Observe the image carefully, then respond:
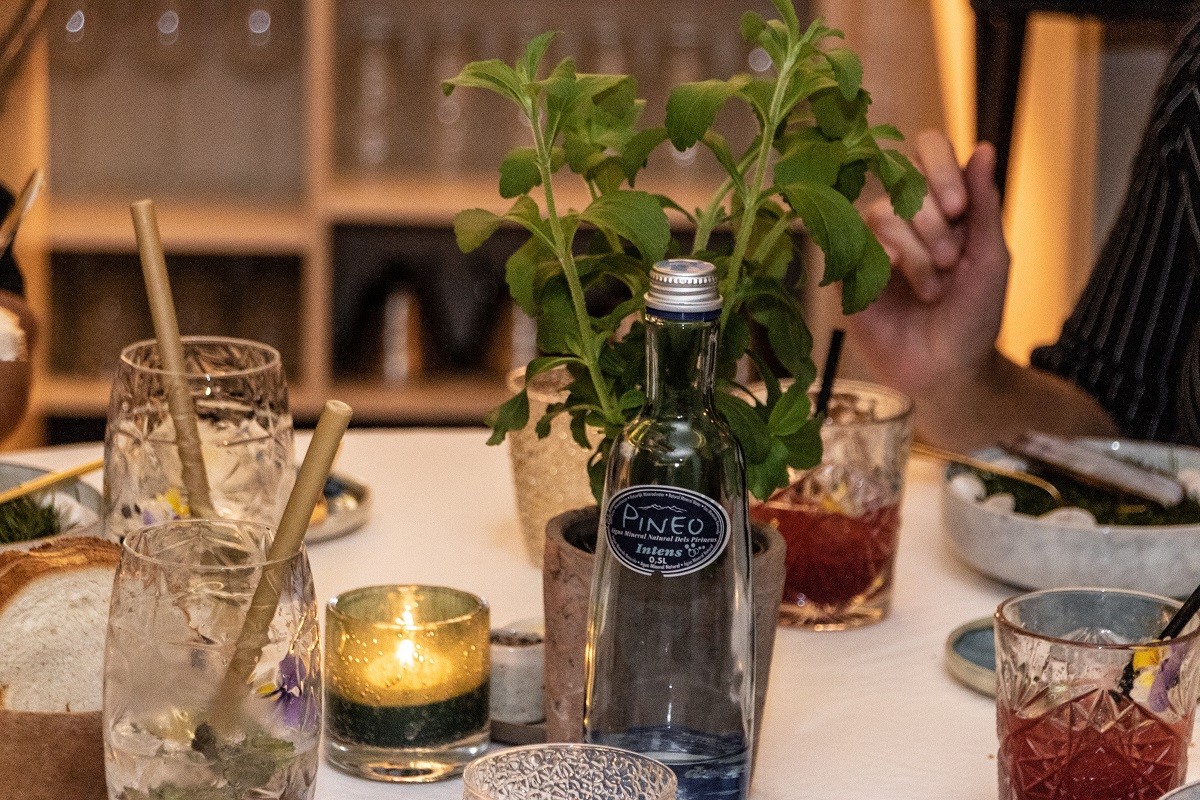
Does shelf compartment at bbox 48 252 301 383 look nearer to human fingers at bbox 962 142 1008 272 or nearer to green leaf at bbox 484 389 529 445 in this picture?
human fingers at bbox 962 142 1008 272

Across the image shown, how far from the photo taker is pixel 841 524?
3.21 ft

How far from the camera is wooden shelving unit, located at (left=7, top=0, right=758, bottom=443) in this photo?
2725mm

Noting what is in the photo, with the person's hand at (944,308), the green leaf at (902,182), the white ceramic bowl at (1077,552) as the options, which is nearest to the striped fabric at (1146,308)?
the person's hand at (944,308)

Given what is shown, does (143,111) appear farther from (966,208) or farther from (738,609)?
(738,609)

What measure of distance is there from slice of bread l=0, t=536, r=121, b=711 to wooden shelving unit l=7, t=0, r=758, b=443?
6.43 ft

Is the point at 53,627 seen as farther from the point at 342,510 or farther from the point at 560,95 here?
the point at 342,510

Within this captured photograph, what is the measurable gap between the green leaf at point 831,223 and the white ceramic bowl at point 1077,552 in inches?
14.4

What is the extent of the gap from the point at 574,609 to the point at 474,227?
18 cm

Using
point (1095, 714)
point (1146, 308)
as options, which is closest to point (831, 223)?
point (1095, 714)

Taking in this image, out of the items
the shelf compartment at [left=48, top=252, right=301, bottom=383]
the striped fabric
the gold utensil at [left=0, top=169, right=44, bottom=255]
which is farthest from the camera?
the shelf compartment at [left=48, top=252, right=301, bottom=383]

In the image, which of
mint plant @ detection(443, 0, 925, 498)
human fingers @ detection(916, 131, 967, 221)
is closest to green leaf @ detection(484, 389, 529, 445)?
mint plant @ detection(443, 0, 925, 498)

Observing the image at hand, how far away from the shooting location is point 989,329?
1382 millimetres

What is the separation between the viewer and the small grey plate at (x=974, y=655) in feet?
2.88

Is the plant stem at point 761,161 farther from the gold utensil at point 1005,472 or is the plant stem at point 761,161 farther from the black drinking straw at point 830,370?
the gold utensil at point 1005,472
